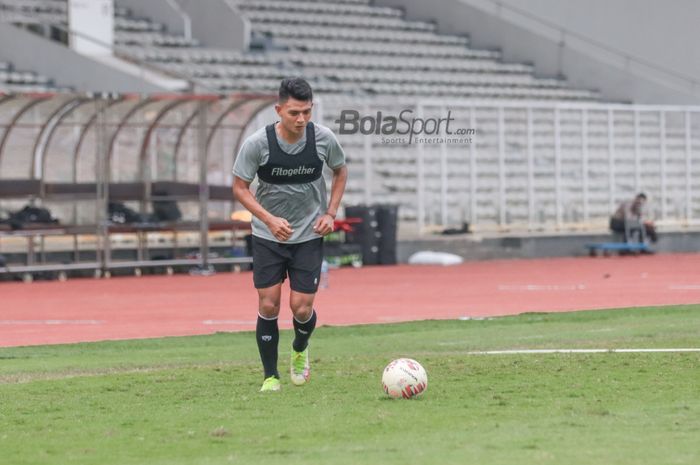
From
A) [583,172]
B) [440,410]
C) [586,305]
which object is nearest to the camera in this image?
[440,410]

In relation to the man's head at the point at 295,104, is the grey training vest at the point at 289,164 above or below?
below

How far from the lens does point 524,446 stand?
7.97m

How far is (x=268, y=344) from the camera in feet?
36.6

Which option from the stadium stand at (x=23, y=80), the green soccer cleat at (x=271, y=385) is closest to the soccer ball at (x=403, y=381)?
the green soccer cleat at (x=271, y=385)

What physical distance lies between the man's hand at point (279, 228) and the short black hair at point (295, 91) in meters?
0.82

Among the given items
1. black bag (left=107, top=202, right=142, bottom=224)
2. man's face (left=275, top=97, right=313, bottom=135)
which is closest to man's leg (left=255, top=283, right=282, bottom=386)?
man's face (left=275, top=97, right=313, bottom=135)

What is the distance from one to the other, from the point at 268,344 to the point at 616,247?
26.0m

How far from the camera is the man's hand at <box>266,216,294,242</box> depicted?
10.7 metres

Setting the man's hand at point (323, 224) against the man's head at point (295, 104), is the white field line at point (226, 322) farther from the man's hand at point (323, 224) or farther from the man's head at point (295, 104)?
the man's head at point (295, 104)

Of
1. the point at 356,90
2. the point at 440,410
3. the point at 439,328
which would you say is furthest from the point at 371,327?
the point at 356,90

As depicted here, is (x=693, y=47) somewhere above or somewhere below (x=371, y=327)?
above

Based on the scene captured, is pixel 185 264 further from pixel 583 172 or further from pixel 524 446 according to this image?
pixel 524 446

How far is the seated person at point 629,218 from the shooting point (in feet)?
120

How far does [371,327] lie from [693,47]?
96.6 ft
